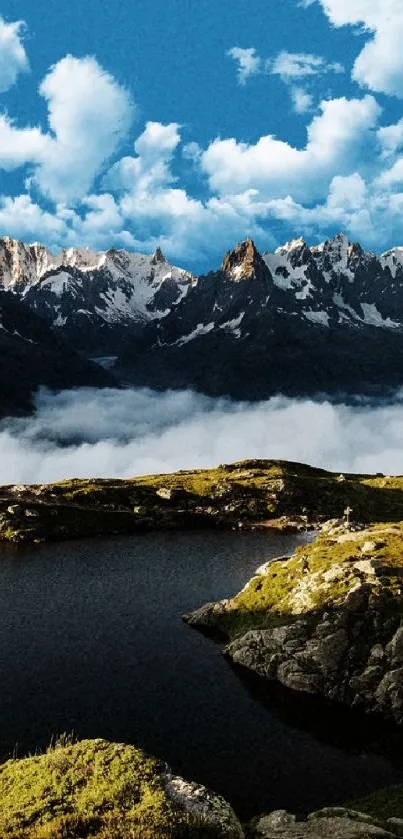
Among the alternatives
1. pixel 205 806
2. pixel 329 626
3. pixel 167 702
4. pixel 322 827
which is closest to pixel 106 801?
pixel 205 806

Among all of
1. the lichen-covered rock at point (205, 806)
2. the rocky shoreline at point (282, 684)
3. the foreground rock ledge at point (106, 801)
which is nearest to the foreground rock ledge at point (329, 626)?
the rocky shoreline at point (282, 684)

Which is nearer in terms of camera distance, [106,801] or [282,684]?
[106,801]

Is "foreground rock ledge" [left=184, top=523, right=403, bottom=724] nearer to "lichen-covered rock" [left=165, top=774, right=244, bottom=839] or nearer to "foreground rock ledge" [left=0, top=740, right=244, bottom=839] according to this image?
"foreground rock ledge" [left=0, top=740, right=244, bottom=839]

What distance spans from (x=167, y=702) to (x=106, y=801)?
106 ft

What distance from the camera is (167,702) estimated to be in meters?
65.7

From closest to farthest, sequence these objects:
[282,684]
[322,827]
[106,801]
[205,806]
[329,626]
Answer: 1. [205,806]
2. [106,801]
3. [322,827]
4. [282,684]
5. [329,626]

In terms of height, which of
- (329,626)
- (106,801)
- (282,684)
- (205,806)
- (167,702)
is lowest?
(167,702)

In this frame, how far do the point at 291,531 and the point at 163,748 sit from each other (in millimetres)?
142503

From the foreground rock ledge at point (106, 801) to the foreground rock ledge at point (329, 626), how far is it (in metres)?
34.1

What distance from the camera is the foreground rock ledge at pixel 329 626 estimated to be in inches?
2623

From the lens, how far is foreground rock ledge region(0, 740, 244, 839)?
3216cm

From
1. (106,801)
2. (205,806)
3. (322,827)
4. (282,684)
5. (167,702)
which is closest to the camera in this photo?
(205,806)

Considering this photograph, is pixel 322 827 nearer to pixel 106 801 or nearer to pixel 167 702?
pixel 106 801

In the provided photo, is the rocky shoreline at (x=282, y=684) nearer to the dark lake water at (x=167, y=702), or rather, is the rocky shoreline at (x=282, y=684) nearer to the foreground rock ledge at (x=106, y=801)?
the foreground rock ledge at (x=106, y=801)
